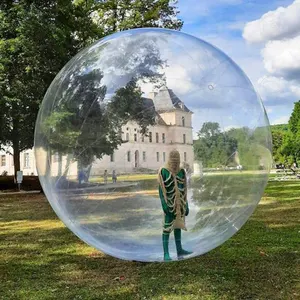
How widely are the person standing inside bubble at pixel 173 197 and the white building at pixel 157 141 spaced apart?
9cm

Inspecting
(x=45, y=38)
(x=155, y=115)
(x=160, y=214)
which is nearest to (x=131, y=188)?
(x=160, y=214)

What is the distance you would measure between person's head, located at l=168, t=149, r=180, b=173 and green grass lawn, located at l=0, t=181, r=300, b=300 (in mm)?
1843

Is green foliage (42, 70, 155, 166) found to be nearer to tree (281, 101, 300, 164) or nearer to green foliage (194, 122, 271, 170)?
green foliage (194, 122, 271, 170)

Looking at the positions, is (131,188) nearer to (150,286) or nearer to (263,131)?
(263,131)

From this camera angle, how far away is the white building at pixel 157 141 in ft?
11.5

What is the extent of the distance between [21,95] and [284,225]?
1246 centimetres

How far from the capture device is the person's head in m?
3.50

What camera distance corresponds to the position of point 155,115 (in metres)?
3.58

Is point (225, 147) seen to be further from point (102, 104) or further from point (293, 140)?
point (293, 140)

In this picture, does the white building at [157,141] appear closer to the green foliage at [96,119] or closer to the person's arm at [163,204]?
the green foliage at [96,119]

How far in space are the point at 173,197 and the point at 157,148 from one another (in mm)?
412

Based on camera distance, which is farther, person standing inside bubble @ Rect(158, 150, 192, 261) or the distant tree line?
the distant tree line

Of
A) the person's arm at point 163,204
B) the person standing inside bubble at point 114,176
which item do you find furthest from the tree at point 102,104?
the person's arm at point 163,204

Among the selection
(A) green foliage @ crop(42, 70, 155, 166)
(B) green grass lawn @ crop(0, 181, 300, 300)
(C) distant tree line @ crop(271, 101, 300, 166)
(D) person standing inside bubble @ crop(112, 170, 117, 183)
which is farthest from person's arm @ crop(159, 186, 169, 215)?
(C) distant tree line @ crop(271, 101, 300, 166)
